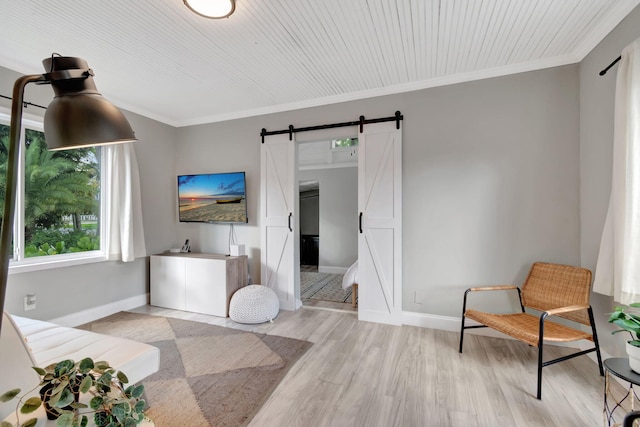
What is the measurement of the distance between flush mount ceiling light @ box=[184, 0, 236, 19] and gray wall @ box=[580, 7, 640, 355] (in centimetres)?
276

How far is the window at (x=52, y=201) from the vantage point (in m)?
2.66

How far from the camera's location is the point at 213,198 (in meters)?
3.92

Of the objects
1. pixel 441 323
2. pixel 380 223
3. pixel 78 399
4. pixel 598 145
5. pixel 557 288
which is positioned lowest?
pixel 441 323

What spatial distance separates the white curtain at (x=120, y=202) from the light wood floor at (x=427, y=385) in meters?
2.30

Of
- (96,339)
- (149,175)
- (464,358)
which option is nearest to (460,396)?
(464,358)

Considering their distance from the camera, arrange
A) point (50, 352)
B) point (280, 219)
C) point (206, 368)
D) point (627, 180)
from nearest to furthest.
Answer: point (50, 352) → point (627, 180) → point (206, 368) → point (280, 219)

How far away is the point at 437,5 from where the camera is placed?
190 centimetres

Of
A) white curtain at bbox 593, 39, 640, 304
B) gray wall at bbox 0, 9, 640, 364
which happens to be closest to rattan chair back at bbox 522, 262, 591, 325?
gray wall at bbox 0, 9, 640, 364

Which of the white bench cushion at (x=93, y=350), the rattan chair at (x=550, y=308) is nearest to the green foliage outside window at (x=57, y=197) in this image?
the white bench cushion at (x=93, y=350)

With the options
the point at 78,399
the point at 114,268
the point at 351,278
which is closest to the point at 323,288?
the point at 351,278

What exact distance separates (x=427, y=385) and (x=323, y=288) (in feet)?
9.32

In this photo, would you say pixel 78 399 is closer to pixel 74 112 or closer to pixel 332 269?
pixel 74 112

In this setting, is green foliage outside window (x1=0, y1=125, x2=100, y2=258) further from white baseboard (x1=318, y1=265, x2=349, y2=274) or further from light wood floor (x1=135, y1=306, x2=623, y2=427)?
white baseboard (x1=318, y1=265, x2=349, y2=274)

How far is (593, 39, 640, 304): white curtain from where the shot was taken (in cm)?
177
